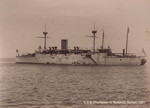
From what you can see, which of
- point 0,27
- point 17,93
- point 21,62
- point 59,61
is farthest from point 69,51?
point 0,27

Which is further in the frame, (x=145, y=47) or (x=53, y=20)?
(x=53, y=20)

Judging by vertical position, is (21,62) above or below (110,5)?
below

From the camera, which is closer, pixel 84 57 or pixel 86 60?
pixel 84 57

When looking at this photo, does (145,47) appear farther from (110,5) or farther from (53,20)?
(53,20)

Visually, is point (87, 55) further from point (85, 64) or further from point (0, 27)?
point (0, 27)

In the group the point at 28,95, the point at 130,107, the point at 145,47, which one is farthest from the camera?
the point at 28,95

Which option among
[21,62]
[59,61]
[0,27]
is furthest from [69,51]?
[0,27]

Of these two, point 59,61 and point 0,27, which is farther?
point 59,61

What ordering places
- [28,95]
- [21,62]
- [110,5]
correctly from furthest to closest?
[21,62], [28,95], [110,5]

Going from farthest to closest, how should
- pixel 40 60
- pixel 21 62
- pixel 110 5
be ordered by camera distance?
pixel 21 62
pixel 40 60
pixel 110 5
